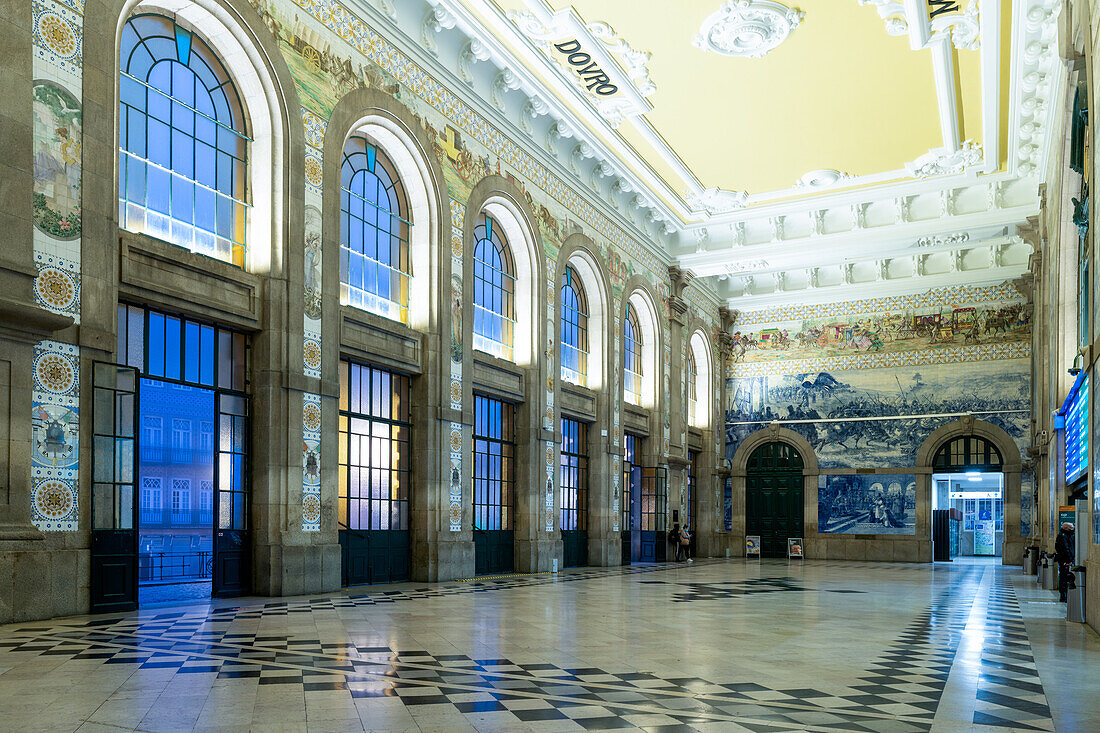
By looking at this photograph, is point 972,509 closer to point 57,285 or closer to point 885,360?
point 885,360

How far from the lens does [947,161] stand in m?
25.3

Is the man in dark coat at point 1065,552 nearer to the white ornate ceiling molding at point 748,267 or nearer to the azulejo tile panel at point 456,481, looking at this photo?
the azulejo tile panel at point 456,481

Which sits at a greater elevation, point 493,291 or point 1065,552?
point 493,291

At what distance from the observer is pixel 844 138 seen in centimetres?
2431

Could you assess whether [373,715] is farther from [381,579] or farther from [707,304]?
[707,304]

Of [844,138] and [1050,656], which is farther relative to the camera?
[844,138]

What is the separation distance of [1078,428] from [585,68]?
12371 millimetres

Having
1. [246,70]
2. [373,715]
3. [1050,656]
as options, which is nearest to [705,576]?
[1050,656]

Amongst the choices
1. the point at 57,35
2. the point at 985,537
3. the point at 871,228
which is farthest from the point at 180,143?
the point at 985,537

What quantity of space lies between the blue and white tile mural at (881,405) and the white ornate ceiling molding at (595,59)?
1654 centimetres

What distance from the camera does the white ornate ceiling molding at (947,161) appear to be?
24797 mm

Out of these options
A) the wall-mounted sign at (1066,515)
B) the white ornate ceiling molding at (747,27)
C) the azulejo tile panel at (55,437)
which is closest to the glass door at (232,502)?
the azulejo tile panel at (55,437)

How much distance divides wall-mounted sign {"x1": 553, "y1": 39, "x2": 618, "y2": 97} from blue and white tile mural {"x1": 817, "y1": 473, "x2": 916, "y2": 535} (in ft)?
62.6

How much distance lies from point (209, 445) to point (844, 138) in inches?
872
